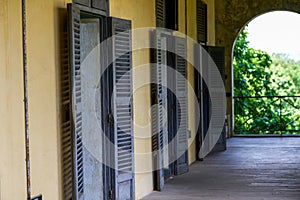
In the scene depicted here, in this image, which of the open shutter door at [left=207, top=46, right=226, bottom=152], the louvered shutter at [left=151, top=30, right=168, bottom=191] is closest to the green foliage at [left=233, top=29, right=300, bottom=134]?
the open shutter door at [left=207, top=46, right=226, bottom=152]

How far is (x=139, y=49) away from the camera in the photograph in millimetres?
5871

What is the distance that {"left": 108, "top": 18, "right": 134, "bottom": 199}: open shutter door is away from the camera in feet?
16.2

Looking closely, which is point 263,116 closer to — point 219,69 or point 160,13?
point 219,69

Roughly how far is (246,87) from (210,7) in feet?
11.3

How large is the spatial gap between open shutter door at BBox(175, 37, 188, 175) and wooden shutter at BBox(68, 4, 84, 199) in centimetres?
327

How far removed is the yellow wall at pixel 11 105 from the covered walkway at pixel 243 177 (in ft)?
8.79

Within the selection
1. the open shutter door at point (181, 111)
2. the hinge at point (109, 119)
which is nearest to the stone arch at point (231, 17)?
the open shutter door at point (181, 111)

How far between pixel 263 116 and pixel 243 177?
6277mm

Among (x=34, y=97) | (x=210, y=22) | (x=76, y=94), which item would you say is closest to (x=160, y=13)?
(x=76, y=94)

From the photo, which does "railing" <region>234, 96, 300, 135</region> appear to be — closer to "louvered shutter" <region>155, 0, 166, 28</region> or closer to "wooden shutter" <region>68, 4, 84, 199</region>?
"louvered shutter" <region>155, 0, 166, 28</region>

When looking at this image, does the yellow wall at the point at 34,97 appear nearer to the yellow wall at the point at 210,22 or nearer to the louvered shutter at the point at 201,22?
the louvered shutter at the point at 201,22

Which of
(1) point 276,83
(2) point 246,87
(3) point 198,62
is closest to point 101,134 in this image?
(3) point 198,62

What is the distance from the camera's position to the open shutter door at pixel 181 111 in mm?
7234

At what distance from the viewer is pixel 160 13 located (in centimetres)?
661
